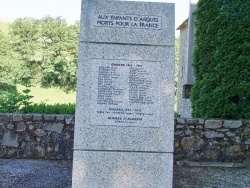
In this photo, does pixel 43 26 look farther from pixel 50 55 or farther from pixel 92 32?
pixel 92 32

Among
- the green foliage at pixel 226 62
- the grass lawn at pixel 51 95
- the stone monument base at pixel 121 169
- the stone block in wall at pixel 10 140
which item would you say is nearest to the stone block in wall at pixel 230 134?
the green foliage at pixel 226 62

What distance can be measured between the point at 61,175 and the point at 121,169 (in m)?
2.19

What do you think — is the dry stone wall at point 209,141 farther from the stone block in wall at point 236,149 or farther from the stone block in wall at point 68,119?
the stone block in wall at point 68,119

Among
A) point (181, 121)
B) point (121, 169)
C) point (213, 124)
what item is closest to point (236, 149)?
point (213, 124)

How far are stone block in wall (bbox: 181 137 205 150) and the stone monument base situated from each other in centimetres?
314

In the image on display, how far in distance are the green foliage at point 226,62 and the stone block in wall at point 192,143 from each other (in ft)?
2.36

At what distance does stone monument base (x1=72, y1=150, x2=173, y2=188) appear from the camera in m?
4.10

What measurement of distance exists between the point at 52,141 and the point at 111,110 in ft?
11.4

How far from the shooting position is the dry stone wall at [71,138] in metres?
7.22

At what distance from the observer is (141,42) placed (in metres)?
4.07

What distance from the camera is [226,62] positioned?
25.0ft

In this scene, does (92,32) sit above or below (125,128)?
above

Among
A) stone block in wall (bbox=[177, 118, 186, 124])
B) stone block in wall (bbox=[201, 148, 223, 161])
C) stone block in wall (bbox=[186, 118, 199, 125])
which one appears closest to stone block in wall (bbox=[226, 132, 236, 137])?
stone block in wall (bbox=[201, 148, 223, 161])

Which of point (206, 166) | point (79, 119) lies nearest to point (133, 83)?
point (79, 119)
